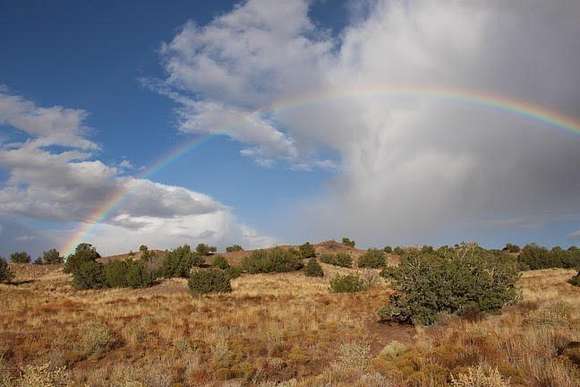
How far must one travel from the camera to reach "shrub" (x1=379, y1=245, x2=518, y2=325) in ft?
55.5

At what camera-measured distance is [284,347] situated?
14.1 metres

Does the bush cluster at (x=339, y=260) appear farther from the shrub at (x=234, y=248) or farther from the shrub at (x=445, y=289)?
the shrub at (x=445, y=289)

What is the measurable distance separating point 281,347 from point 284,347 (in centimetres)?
12

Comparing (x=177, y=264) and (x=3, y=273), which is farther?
(x=177, y=264)

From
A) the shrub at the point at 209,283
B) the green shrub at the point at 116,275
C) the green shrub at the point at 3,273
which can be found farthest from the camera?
the green shrub at the point at 3,273

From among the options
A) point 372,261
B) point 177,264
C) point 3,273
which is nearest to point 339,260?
point 372,261

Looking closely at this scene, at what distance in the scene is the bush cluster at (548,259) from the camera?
187ft

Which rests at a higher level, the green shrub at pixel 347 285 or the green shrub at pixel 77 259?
the green shrub at pixel 77 259

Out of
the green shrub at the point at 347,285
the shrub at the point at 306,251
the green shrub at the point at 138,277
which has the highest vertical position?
the shrub at the point at 306,251

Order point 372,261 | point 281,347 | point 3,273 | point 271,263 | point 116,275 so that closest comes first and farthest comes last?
point 281,347, point 116,275, point 3,273, point 271,263, point 372,261

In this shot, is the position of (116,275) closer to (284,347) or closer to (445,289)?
(284,347)

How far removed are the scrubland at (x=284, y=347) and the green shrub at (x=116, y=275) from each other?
1735cm

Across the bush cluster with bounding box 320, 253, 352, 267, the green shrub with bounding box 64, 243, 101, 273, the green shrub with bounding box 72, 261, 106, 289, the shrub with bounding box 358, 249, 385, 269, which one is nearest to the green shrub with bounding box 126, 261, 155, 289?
the green shrub with bounding box 72, 261, 106, 289

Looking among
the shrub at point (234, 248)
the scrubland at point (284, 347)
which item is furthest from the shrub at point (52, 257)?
the scrubland at point (284, 347)
